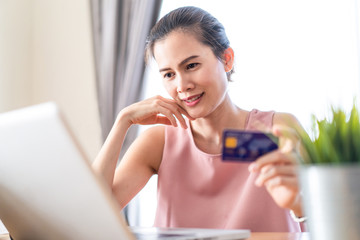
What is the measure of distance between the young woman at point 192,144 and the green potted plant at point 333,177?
96cm

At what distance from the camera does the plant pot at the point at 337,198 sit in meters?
0.59

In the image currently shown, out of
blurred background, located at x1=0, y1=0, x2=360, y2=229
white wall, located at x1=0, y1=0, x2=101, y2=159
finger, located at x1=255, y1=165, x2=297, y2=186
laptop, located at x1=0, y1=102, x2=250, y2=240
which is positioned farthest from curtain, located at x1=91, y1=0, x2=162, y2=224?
finger, located at x1=255, y1=165, x2=297, y2=186

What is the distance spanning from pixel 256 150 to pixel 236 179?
96 cm

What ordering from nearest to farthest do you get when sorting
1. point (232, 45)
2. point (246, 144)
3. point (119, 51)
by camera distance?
point (246, 144), point (232, 45), point (119, 51)

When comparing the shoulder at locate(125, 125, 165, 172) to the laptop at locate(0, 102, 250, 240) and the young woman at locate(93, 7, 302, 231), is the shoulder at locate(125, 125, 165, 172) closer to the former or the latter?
the young woman at locate(93, 7, 302, 231)

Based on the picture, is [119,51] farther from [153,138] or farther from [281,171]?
[281,171]

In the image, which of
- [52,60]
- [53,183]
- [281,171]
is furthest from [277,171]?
[52,60]

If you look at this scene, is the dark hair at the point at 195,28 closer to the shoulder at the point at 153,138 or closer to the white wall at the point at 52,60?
the shoulder at the point at 153,138

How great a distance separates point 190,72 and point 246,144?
0.95 m

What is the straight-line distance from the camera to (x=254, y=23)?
10.0ft

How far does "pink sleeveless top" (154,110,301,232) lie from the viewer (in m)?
1.60

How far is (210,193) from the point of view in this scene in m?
1.67

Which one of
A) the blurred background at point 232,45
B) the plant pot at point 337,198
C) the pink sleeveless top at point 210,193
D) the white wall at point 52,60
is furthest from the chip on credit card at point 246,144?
the white wall at point 52,60

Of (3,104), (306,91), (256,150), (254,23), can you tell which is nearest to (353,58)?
(306,91)
